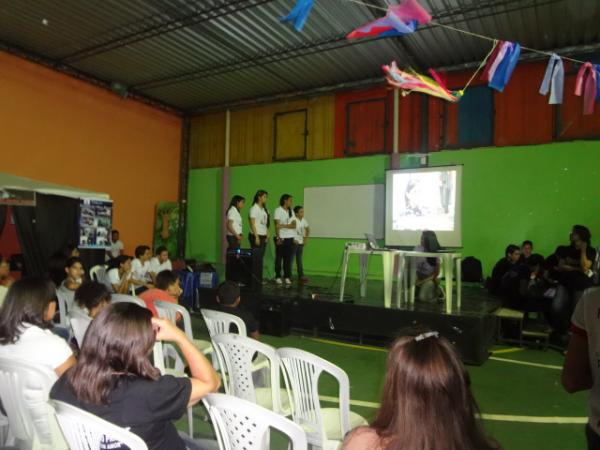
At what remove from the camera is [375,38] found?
638 centimetres

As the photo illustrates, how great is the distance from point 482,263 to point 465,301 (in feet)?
6.91

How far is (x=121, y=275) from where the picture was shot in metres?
5.20

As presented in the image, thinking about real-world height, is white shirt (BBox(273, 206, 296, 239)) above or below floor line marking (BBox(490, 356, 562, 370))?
above

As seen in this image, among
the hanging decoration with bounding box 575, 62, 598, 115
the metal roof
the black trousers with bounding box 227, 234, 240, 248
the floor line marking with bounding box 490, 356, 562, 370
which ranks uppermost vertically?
the metal roof

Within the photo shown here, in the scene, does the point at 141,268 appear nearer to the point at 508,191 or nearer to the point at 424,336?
the point at 424,336

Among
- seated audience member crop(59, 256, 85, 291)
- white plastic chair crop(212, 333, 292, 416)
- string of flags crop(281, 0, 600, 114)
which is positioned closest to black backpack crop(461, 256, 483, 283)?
string of flags crop(281, 0, 600, 114)

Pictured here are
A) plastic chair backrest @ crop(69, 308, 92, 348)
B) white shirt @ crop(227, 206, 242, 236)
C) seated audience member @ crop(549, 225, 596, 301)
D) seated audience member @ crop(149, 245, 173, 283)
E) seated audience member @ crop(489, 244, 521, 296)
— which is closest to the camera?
plastic chair backrest @ crop(69, 308, 92, 348)

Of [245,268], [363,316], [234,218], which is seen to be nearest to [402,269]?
[363,316]

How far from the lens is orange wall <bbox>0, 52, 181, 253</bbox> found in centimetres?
704

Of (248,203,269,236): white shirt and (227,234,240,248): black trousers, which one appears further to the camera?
(248,203,269,236): white shirt

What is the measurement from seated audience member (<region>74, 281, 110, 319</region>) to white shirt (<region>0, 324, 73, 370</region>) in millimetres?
991

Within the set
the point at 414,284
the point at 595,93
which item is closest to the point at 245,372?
the point at 414,284

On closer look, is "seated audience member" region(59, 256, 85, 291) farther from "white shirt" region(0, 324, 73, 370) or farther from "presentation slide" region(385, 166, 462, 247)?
"presentation slide" region(385, 166, 462, 247)

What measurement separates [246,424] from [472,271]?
6130 millimetres
